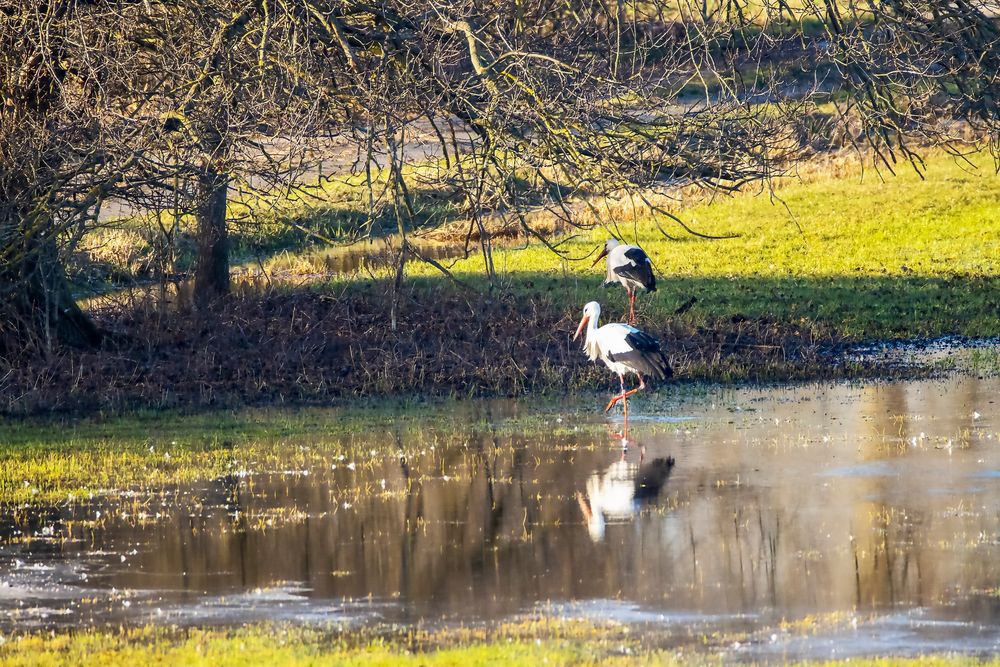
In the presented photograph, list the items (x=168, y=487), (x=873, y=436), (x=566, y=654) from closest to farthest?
(x=566, y=654), (x=168, y=487), (x=873, y=436)

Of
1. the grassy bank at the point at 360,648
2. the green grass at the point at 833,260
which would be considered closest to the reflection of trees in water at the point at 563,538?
the grassy bank at the point at 360,648

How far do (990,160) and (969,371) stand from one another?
20.6 metres

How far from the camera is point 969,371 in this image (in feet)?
55.0

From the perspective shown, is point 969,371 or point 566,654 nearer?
point 566,654

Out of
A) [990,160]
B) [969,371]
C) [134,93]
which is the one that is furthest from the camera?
[990,160]

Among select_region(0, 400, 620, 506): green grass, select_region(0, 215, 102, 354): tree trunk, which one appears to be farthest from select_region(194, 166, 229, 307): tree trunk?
select_region(0, 400, 620, 506): green grass

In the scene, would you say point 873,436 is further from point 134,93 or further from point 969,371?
point 134,93

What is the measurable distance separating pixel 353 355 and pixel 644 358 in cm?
411

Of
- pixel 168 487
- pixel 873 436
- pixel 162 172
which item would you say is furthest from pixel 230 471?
pixel 873 436

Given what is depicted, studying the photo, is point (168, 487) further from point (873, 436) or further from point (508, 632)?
point (873, 436)

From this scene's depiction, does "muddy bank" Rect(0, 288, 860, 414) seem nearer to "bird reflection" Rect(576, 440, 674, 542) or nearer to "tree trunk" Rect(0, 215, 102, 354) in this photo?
"tree trunk" Rect(0, 215, 102, 354)

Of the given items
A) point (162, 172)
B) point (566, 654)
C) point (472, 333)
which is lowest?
point (566, 654)

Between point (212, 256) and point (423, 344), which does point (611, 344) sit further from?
point (212, 256)

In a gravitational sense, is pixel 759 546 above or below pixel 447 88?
below
